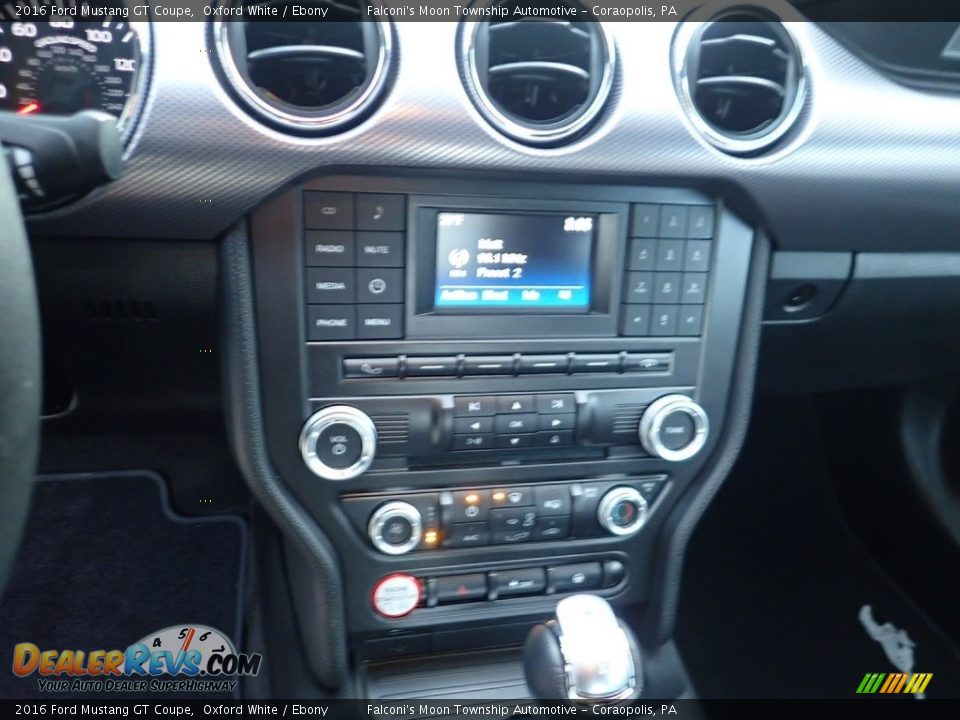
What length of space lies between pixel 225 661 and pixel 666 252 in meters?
0.98

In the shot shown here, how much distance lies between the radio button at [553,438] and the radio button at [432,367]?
5.3 inches

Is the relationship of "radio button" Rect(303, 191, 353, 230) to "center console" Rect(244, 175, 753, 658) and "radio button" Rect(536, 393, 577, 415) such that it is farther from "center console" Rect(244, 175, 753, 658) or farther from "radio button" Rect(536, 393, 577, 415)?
"radio button" Rect(536, 393, 577, 415)

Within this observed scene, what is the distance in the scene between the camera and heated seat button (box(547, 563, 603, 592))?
3.39 feet

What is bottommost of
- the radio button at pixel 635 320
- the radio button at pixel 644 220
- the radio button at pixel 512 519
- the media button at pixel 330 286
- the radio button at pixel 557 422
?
the radio button at pixel 512 519

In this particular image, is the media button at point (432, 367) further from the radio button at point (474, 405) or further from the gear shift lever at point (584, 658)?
the gear shift lever at point (584, 658)

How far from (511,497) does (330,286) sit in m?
0.35

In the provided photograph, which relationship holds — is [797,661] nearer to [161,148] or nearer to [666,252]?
[666,252]

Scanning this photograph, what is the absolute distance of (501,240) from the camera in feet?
2.88

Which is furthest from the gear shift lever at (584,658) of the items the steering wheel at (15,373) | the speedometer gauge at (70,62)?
the speedometer gauge at (70,62)

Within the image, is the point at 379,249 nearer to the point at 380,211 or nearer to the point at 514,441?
the point at 380,211

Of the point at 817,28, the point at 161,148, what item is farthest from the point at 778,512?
the point at 161,148

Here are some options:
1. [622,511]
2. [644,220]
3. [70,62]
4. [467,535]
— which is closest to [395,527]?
[467,535]

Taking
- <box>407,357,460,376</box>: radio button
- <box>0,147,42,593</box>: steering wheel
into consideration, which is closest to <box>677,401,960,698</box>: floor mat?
<box>407,357,460,376</box>: radio button

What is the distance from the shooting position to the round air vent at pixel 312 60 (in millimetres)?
761
